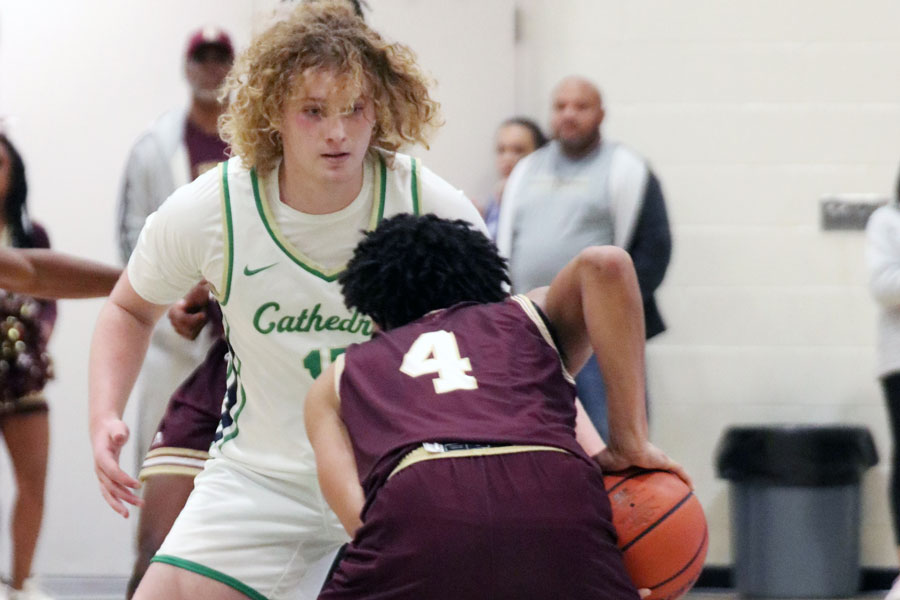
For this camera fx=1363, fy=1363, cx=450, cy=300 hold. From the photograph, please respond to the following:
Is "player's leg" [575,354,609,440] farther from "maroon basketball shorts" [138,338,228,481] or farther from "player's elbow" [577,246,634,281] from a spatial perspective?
"player's elbow" [577,246,634,281]

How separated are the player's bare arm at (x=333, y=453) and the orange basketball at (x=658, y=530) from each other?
0.41m

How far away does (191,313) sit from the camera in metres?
3.31

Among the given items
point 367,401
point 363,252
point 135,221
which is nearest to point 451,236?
point 363,252

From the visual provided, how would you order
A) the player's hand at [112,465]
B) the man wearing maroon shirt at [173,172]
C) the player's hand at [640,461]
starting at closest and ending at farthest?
the player's hand at [640,461] < the player's hand at [112,465] < the man wearing maroon shirt at [173,172]

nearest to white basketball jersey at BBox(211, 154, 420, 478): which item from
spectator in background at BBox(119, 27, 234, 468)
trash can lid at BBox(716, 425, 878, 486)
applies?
spectator in background at BBox(119, 27, 234, 468)

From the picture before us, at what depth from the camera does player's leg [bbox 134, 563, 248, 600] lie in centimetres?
251

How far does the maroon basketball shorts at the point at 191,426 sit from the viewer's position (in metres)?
3.08

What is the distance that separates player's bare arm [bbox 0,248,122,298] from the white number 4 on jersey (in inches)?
46.8

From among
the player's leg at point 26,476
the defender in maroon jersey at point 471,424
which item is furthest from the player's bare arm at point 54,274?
the player's leg at point 26,476

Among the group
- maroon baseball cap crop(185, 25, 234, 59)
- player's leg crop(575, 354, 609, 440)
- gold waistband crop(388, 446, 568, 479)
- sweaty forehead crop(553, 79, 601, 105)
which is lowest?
player's leg crop(575, 354, 609, 440)

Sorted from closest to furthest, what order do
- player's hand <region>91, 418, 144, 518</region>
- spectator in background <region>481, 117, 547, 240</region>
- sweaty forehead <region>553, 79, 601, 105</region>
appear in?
1. player's hand <region>91, 418, 144, 518</region>
2. sweaty forehead <region>553, 79, 601, 105</region>
3. spectator in background <region>481, 117, 547, 240</region>

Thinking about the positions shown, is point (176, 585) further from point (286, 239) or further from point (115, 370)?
point (286, 239)

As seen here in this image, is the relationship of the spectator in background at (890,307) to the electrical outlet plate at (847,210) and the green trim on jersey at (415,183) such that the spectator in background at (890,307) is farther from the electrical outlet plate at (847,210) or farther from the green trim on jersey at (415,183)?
the green trim on jersey at (415,183)

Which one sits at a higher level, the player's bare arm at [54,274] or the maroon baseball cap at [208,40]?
the maroon baseball cap at [208,40]
